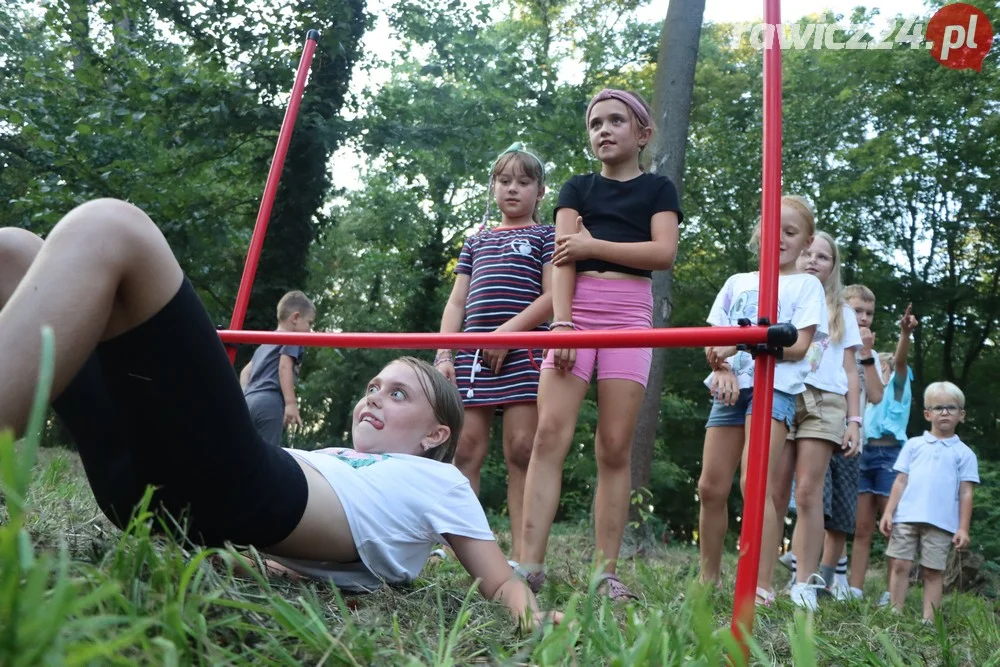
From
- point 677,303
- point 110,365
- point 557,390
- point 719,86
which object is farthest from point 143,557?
point 719,86

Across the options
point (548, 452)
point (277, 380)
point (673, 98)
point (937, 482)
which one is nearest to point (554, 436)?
point (548, 452)

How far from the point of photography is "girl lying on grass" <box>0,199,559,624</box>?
3.98 ft

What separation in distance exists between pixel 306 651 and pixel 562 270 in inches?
70.3

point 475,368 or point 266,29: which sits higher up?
point 266,29

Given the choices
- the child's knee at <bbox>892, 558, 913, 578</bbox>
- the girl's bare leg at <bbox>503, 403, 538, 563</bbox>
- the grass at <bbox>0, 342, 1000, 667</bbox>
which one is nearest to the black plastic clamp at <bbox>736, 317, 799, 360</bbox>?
the grass at <bbox>0, 342, 1000, 667</bbox>

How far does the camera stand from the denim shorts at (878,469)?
504cm

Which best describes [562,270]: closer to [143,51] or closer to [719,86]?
[143,51]

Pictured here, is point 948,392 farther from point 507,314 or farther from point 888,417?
point 507,314

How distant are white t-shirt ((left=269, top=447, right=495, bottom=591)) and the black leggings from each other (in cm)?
13

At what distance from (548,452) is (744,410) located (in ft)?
2.58

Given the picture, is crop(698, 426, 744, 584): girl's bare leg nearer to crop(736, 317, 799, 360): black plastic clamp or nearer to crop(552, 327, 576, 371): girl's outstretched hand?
crop(552, 327, 576, 371): girl's outstretched hand

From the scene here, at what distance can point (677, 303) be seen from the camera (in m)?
14.4

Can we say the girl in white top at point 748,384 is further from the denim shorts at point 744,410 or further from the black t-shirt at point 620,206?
the black t-shirt at point 620,206

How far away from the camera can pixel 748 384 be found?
118 inches
